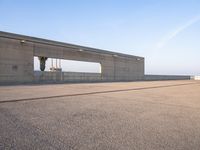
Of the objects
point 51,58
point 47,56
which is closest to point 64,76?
point 51,58

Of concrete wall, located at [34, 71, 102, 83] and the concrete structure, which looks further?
concrete wall, located at [34, 71, 102, 83]

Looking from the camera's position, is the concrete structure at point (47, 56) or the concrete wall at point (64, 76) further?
the concrete wall at point (64, 76)

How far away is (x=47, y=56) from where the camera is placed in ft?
80.4

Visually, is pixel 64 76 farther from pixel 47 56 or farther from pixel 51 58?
pixel 47 56

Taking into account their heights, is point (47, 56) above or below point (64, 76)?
above

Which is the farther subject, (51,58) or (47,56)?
(51,58)

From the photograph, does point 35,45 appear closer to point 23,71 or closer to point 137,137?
Result: point 23,71

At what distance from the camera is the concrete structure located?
2067 cm

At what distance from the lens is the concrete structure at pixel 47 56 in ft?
67.8

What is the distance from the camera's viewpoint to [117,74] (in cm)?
3503

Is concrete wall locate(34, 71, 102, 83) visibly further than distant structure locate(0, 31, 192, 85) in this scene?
Yes

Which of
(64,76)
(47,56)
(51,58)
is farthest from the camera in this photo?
(64,76)

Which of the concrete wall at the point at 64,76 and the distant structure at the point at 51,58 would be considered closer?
the distant structure at the point at 51,58

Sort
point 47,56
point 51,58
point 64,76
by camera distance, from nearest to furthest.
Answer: point 47,56 < point 51,58 < point 64,76
